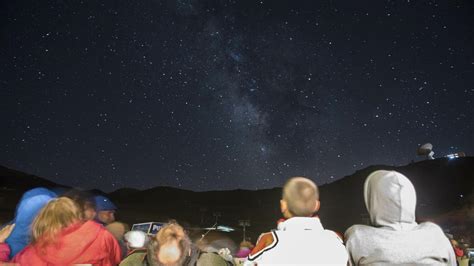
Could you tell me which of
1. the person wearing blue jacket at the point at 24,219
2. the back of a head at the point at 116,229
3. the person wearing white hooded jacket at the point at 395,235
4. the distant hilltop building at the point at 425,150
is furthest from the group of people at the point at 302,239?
the distant hilltop building at the point at 425,150

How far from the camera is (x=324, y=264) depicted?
8.09 feet

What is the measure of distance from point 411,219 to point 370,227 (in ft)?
0.87

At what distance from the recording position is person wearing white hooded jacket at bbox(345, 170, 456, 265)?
96.6 inches

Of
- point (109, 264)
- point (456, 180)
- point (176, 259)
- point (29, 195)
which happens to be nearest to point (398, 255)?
point (176, 259)

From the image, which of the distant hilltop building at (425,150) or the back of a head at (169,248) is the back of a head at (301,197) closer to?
the back of a head at (169,248)

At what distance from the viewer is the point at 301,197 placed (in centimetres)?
253

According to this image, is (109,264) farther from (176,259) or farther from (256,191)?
(256,191)

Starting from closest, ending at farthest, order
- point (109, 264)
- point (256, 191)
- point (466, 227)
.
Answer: point (109, 264)
point (466, 227)
point (256, 191)

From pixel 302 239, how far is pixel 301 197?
26 centimetres

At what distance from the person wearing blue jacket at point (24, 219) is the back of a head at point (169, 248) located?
3.93 ft

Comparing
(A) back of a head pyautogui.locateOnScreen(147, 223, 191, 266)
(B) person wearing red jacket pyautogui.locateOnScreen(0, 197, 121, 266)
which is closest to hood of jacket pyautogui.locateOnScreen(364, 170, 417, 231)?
(A) back of a head pyautogui.locateOnScreen(147, 223, 191, 266)

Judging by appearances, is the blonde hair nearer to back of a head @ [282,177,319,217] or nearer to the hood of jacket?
back of a head @ [282,177,319,217]

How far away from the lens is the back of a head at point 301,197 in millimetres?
2523

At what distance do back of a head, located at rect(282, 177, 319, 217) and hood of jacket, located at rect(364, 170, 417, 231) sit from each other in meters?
0.40
